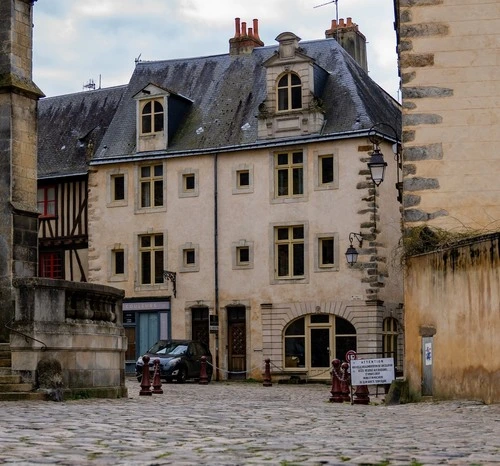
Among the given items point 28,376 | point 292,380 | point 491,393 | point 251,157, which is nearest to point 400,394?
point 491,393

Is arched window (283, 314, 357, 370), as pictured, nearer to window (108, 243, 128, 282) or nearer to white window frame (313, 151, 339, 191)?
white window frame (313, 151, 339, 191)

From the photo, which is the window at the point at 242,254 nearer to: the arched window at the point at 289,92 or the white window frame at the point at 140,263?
the white window frame at the point at 140,263

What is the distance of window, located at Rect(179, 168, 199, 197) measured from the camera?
3703cm

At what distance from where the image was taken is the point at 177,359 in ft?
105

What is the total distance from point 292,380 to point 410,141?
17.9 m

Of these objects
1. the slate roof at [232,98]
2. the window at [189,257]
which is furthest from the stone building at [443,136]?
the window at [189,257]

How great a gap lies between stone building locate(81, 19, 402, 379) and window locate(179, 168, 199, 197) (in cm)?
5

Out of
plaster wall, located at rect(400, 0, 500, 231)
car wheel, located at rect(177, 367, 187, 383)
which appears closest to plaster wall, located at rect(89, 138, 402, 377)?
car wheel, located at rect(177, 367, 187, 383)

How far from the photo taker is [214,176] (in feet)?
120

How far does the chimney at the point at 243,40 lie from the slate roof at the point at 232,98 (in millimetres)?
275

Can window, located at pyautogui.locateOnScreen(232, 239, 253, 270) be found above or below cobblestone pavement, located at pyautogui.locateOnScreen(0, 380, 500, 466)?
above

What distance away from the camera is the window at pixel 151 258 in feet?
123

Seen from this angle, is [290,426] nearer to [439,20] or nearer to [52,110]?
[439,20]

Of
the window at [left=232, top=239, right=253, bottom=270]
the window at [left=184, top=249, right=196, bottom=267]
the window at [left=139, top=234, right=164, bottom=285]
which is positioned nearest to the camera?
the window at [left=232, top=239, right=253, bottom=270]
